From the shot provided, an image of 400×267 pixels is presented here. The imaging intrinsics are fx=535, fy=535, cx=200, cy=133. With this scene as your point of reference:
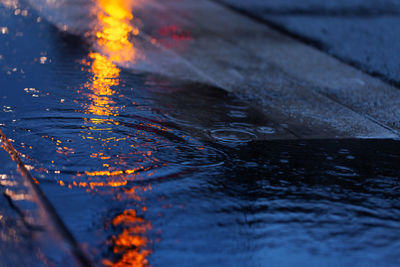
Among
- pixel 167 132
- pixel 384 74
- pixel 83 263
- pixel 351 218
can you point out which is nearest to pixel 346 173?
pixel 351 218

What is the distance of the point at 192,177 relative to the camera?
11.6 feet

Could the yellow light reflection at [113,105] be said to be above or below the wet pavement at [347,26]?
below

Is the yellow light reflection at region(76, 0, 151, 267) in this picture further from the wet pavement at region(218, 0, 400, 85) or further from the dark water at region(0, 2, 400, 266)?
the wet pavement at region(218, 0, 400, 85)

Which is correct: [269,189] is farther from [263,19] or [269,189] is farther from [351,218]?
[263,19]

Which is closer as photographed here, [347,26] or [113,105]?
[113,105]

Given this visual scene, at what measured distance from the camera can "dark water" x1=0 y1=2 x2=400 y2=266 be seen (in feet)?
9.26

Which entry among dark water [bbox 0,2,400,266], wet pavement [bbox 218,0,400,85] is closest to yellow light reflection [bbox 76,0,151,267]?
dark water [bbox 0,2,400,266]

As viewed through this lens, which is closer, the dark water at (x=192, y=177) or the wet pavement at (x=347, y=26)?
the dark water at (x=192, y=177)

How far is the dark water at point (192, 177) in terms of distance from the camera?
2.82 meters

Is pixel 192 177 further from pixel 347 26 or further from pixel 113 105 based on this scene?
pixel 347 26

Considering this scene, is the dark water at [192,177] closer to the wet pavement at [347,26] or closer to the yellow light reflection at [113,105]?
the yellow light reflection at [113,105]

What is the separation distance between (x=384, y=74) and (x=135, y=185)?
12.8ft

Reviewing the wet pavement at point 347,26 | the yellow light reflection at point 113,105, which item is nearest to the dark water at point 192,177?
the yellow light reflection at point 113,105

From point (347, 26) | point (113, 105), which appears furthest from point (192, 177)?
point (347, 26)
